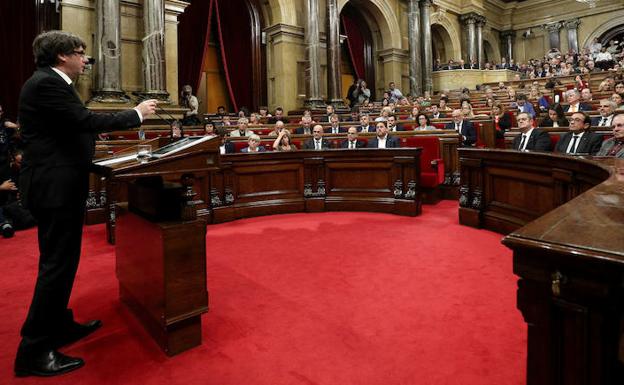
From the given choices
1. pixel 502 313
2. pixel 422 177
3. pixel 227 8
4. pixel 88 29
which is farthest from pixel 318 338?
pixel 227 8

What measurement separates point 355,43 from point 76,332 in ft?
47.0

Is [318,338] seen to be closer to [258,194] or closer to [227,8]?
[258,194]

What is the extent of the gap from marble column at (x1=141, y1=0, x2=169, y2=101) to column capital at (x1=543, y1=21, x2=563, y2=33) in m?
21.1

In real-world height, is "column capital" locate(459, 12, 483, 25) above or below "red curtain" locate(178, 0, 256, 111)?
above

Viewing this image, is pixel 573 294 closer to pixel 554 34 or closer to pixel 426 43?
pixel 426 43

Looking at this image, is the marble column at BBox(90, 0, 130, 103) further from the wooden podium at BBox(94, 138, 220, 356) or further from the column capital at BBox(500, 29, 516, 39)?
the column capital at BBox(500, 29, 516, 39)

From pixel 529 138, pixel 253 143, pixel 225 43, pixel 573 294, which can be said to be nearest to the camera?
pixel 573 294

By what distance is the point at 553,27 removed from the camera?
22.0 m

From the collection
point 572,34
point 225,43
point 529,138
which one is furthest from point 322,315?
point 572,34

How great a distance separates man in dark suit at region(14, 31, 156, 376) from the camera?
1746mm

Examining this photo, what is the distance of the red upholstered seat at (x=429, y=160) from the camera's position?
554 cm

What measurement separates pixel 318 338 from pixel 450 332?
653 mm

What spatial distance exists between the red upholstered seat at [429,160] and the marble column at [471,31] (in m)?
14.6

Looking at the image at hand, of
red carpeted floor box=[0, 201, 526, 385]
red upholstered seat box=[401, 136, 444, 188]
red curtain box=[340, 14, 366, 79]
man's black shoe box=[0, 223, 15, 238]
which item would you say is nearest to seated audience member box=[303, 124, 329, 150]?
red upholstered seat box=[401, 136, 444, 188]
